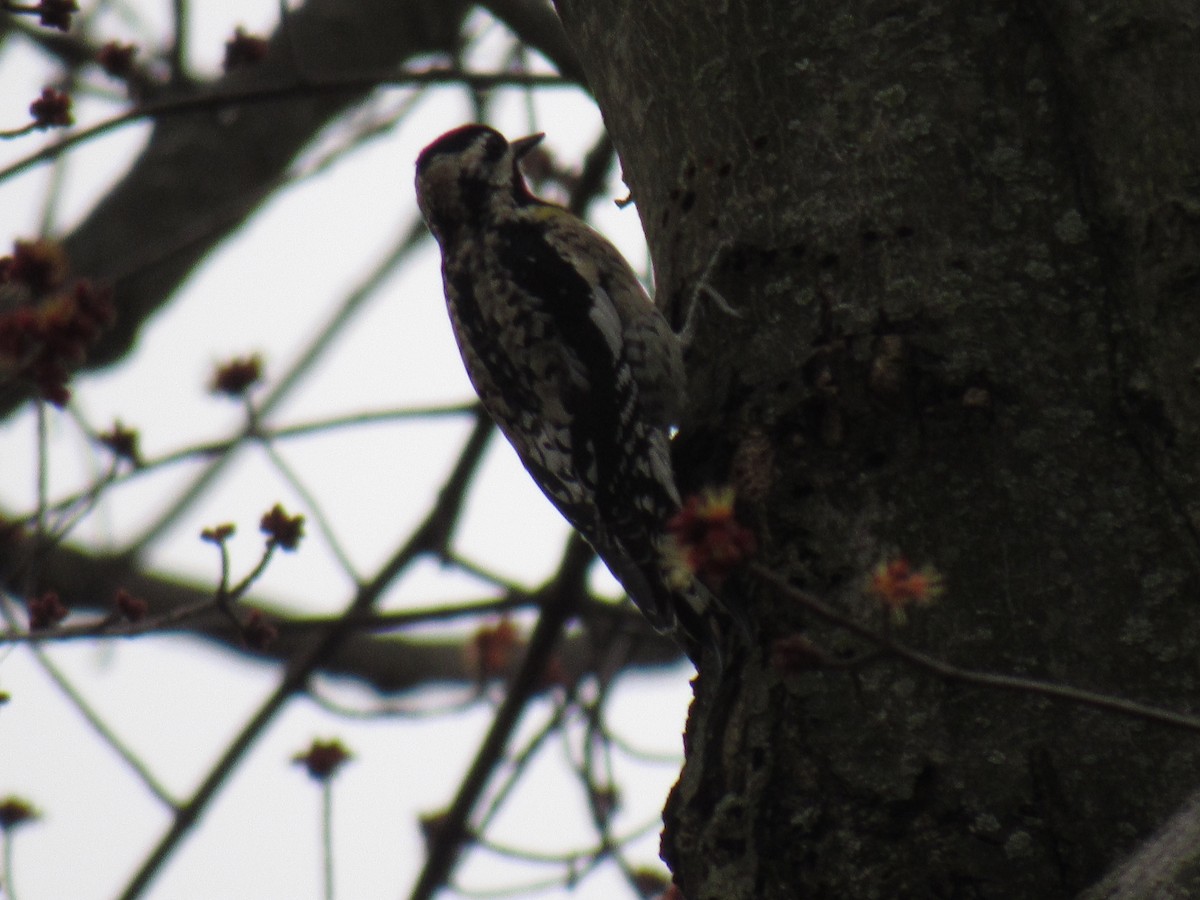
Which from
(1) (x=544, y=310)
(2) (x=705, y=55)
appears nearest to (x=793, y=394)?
(2) (x=705, y=55)

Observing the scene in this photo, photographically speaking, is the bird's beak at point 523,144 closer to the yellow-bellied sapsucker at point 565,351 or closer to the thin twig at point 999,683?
the yellow-bellied sapsucker at point 565,351

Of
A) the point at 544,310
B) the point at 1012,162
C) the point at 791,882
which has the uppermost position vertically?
the point at 544,310

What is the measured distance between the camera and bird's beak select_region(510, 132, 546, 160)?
4871mm

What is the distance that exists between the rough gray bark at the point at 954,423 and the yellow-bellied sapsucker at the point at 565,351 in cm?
57

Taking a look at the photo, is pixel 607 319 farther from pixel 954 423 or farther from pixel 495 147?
pixel 954 423

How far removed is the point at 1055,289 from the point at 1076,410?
0.21 m

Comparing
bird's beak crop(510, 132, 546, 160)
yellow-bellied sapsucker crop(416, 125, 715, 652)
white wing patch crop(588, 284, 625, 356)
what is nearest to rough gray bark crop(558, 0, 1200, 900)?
yellow-bellied sapsucker crop(416, 125, 715, 652)

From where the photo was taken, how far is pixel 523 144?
192 inches

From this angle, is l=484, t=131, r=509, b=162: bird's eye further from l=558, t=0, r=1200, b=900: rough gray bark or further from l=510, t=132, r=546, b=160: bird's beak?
l=558, t=0, r=1200, b=900: rough gray bark

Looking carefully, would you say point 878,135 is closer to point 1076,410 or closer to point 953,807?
point 1076,410

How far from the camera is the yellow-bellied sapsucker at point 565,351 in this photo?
3.71 metres

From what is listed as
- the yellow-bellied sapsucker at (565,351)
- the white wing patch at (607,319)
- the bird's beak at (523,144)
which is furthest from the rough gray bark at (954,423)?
the bird's beak at (523,144)

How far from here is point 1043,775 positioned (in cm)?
221

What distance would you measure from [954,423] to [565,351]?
1764mm
